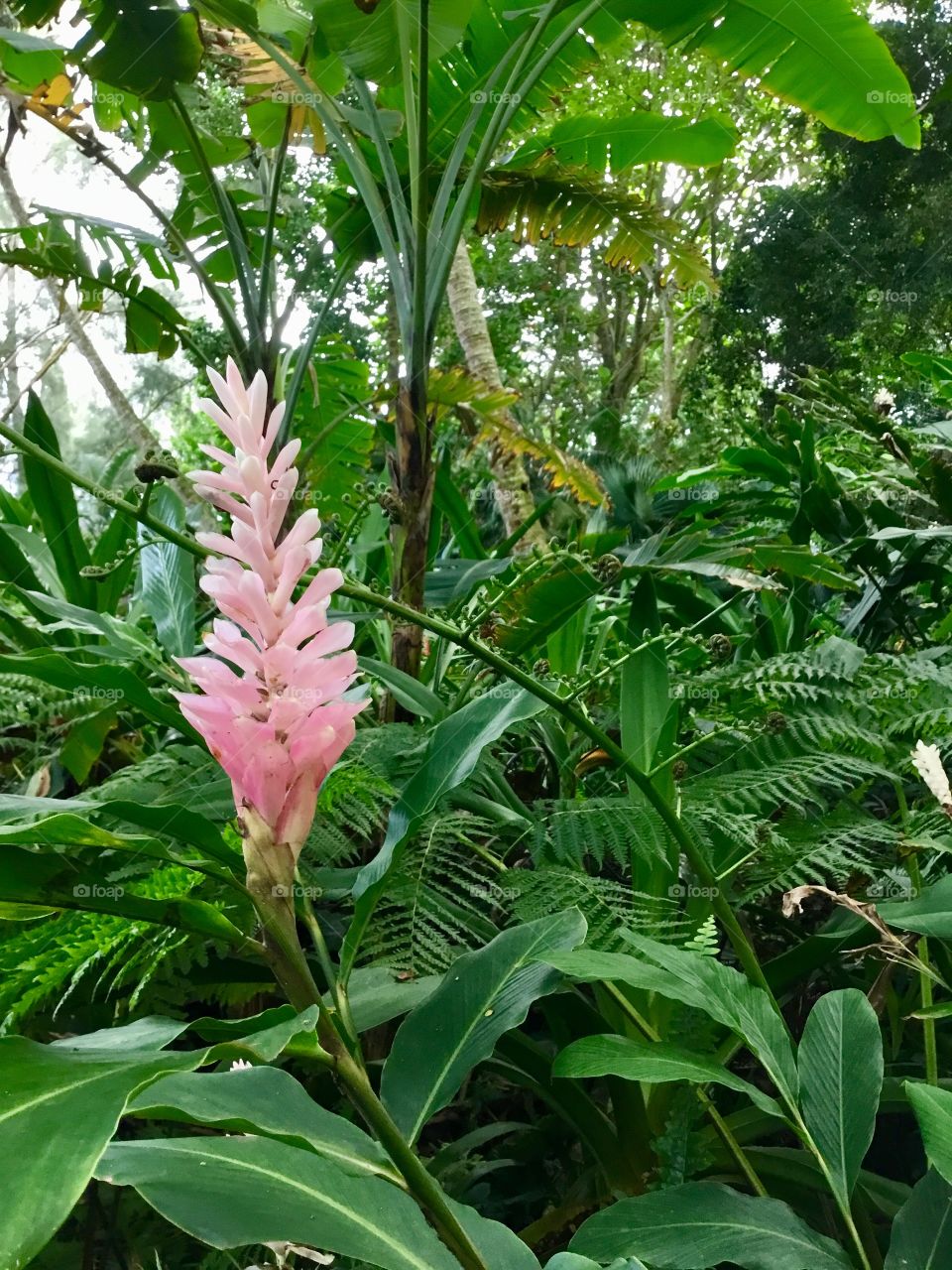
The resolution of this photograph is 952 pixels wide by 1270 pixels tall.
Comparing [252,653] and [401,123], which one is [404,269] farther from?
[252,653]

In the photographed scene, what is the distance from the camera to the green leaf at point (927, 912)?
1.31 ft

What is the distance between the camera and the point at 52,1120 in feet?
0.71

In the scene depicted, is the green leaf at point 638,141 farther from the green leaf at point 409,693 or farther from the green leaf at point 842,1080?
the green leaf at point 842,1080

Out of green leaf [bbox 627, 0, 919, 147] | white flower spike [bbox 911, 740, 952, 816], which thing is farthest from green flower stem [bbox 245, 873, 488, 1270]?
green leaf [bbox 627, 0, 919, 147]

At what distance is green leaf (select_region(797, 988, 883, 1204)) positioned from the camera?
1.18ft

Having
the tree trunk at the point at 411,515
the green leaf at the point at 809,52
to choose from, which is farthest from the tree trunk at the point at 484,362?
the tree trunk at the point at 411,515

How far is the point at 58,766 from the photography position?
35.6 inches

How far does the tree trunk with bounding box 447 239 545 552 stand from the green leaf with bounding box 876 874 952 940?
1.71 metres

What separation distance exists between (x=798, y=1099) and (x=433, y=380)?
1.31m

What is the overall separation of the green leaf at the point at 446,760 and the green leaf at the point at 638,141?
1.59m

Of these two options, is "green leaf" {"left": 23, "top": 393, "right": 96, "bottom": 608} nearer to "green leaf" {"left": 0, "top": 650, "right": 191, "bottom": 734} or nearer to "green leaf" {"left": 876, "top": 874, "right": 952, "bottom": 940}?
"green leaf" {"left": 0, "top": 650, "right": 191, "bottom": 734}

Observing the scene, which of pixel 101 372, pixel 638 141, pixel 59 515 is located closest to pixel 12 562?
pixel 59 515

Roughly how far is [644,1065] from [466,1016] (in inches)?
3.0

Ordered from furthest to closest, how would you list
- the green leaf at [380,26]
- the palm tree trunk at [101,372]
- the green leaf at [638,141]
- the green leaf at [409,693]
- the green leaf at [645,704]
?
the palm tree trunk at [101,372] → the green leaf at [638,141] → the green leaf at [380,26] → the green leaf at [409,693] → the green leaf at [645,704]
